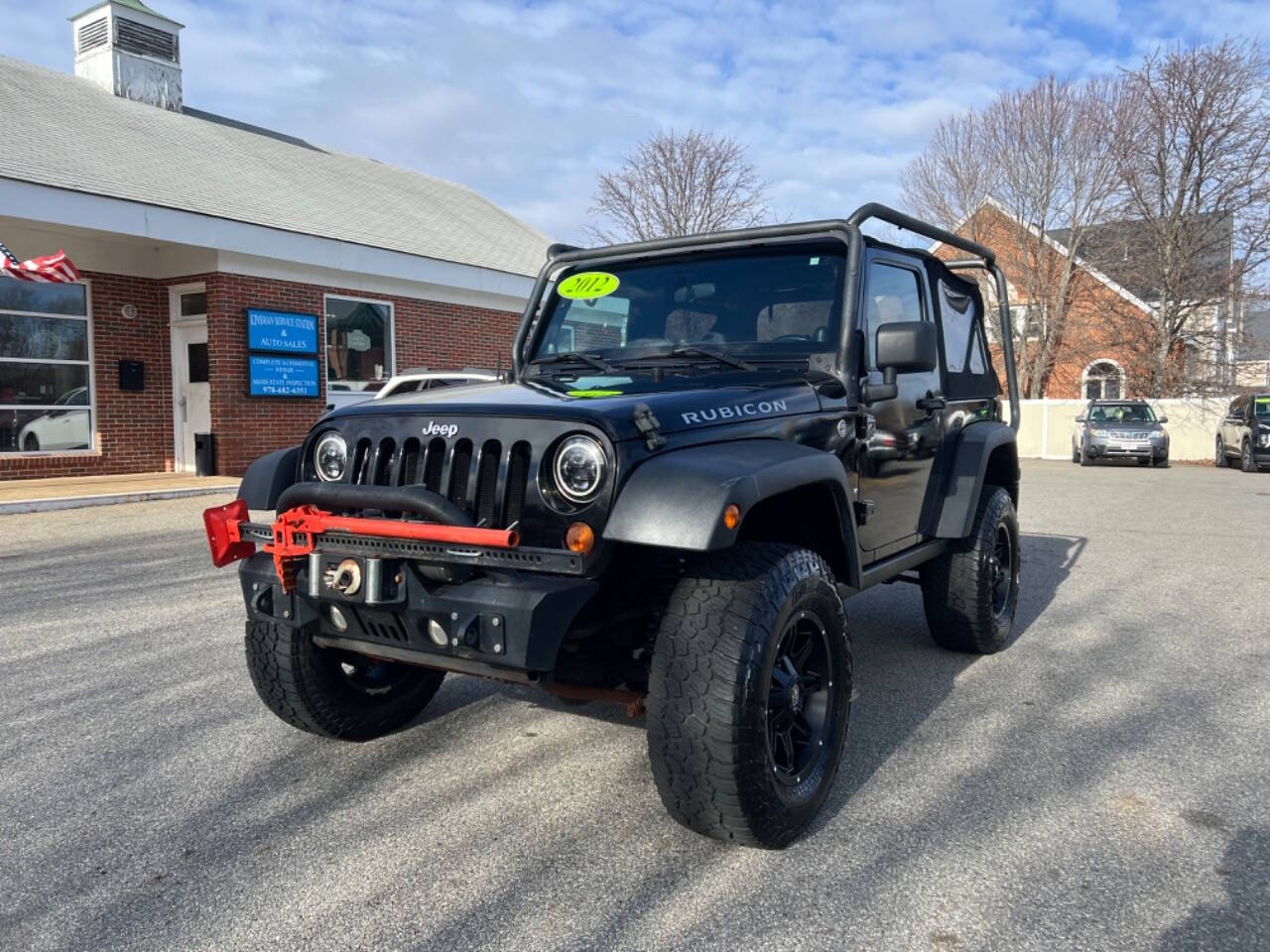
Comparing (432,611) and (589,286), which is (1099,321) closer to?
(589,286)

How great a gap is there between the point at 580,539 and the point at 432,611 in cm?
46

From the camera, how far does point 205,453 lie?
13391 millimetres

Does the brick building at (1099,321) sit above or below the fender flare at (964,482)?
above

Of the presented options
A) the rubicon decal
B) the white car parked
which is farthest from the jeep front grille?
the white car parked

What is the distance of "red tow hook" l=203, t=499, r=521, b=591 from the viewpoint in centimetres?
256

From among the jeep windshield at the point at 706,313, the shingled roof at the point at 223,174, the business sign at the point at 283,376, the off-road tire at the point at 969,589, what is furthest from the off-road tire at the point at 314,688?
the business sign at the point at 283,376

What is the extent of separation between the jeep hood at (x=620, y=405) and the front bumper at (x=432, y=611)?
475 mm

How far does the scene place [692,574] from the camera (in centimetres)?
279

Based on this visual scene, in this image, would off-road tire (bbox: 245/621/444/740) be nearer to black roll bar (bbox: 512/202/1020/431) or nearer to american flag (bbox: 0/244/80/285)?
black roll bar (bbox: 512/202/1020/431)

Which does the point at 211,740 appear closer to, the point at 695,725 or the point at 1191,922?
the point at 695,725

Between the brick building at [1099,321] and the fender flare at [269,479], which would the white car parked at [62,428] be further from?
the brick building at [1099,321]

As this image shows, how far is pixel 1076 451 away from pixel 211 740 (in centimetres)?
2230

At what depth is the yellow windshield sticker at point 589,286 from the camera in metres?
4.25

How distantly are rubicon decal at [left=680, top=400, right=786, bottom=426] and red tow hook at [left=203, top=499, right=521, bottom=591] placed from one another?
0.67 metres
